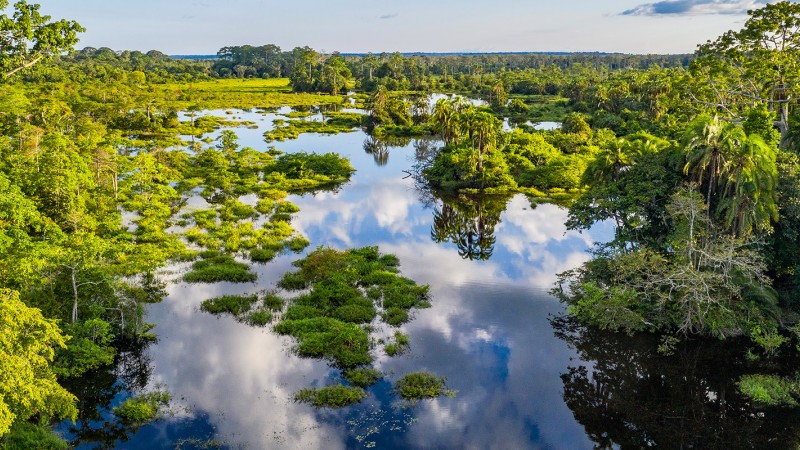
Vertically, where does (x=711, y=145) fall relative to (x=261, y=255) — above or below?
above

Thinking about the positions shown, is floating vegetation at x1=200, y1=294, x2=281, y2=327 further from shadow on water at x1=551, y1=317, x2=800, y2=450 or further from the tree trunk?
shadow on water at x1=551, y1=317, x2=800, y2=450

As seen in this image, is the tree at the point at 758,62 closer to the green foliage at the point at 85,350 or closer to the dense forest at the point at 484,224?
the dense forest at the point at 484,224

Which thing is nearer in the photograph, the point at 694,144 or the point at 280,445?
the point at 280,445

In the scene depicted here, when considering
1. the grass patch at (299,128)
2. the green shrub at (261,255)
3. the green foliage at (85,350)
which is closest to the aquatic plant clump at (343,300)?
the green shrub at (261,255)

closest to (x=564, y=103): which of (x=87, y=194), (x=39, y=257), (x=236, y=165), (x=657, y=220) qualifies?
(x=236, y=165)

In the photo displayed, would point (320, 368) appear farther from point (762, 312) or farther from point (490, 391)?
point (762, 312)

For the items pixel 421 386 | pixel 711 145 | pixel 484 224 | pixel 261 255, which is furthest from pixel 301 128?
pixel 421 386

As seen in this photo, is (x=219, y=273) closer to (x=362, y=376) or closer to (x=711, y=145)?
(x=362, y=376)
